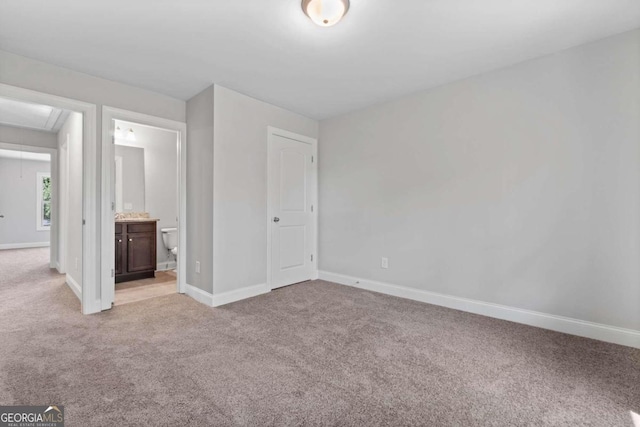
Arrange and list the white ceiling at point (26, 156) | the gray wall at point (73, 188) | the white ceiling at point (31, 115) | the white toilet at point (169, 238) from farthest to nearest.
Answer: the white ceiling at point (26, 156) → the white toilet at point (169, 238) → the white ceiling at point (31, 115) → the gray wall at point (73, 188)

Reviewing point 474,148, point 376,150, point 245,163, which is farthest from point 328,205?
point 474,148

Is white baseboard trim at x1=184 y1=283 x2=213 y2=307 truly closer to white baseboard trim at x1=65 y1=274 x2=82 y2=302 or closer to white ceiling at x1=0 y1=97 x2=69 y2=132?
white baseboard trim at x1=65 y1=274 x2=82 y2=302

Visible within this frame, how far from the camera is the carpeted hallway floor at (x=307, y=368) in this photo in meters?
1.48

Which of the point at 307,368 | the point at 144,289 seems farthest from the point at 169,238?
the point at 307,368

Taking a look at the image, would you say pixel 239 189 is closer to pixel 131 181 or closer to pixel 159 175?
pixel 159 175

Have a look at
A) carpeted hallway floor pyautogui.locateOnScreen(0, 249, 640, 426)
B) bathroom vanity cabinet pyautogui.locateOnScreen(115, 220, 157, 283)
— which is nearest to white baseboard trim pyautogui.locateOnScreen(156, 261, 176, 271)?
bathroom vanity cabinet pyautogui.locateOnScreen(115, 220, 157, 283)

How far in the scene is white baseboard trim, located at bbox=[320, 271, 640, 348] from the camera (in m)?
2.24

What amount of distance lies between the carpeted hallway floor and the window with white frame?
252 inches

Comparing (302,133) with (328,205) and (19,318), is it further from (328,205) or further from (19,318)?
(19,318)

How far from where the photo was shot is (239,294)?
3.30m

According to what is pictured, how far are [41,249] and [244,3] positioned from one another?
873 centimetres

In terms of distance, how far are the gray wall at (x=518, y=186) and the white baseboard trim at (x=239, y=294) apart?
1.30 meters

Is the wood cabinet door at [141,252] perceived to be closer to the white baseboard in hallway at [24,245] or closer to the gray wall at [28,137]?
the gray wall at [28,137]

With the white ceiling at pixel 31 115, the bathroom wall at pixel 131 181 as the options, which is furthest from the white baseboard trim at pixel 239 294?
the white ceiling at pixel 31 115
